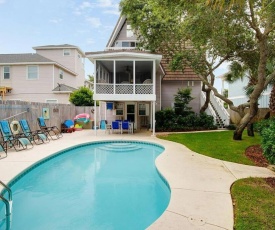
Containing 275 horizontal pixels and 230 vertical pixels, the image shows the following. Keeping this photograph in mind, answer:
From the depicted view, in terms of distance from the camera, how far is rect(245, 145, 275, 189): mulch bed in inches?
250

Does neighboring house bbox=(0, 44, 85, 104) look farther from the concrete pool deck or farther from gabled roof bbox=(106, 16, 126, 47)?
the concrete pool deck

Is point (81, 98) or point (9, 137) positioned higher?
point (81, 98)

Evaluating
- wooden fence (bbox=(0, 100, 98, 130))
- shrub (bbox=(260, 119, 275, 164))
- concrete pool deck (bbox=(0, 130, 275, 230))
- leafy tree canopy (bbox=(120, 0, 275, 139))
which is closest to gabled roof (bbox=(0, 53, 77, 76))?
wooden fence (bbox=(0, 100, 98, 130))

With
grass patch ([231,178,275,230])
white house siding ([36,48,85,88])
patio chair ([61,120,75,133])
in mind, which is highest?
white house siding ([36,48,85,88])

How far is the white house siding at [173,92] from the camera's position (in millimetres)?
21484

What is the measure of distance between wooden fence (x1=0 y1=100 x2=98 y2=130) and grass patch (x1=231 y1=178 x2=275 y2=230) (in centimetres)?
1078

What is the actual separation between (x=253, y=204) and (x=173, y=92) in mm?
17590

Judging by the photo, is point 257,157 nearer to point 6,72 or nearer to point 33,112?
point 33,112

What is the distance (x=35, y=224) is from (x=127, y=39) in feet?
66.4

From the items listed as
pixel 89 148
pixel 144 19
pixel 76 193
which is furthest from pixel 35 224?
pixel 144 19

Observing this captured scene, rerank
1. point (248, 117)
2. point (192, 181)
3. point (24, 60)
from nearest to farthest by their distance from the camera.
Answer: point (192, 181) < point (248, 117) < point (24, 60)

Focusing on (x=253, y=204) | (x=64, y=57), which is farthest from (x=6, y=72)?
(x=253, y=204)

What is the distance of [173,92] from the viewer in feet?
71.2

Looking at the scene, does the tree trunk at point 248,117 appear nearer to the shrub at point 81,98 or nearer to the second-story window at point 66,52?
the shrub at point 81,98
